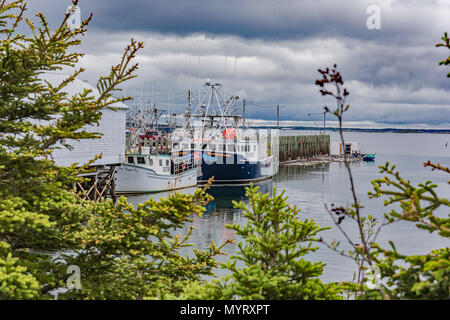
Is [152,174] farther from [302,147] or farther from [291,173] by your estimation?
[302,147]

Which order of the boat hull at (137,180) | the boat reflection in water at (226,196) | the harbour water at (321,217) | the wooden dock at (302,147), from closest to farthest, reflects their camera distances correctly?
the harbour water at (321,217)
the boat reflection in water at (226,196)
the boat hull at (137,180)
the wooden dock at (302,147)

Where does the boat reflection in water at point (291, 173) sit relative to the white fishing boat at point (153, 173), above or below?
below

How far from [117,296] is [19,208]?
6.90 feet

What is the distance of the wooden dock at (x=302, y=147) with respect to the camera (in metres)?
130

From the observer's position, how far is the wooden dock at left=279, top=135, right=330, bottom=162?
427 feet

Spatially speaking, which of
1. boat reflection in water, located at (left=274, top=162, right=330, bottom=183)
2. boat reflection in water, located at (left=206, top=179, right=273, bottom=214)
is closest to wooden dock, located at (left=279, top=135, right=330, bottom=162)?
boat reflection in water, located at (left=274, top=162, right=330, bottom=183)

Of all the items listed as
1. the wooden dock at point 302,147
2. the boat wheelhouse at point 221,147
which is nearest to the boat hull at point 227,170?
the boat wheelhouse at point 221,147

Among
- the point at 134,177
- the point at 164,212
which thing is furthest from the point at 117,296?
the point at 134,177

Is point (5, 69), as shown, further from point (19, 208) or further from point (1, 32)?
point (19, 208)

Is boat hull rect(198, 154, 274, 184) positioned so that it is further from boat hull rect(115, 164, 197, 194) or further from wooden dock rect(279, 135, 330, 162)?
wooden dock rect(279, 135, 330, 162)

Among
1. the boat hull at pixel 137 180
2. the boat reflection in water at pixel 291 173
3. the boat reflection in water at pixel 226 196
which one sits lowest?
the boat reflection in water at pixel 226 196

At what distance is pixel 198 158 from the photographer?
232 ft

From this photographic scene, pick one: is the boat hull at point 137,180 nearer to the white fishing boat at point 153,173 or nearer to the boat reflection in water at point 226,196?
the white fishing boat at point 153,173

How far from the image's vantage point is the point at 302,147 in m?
141
